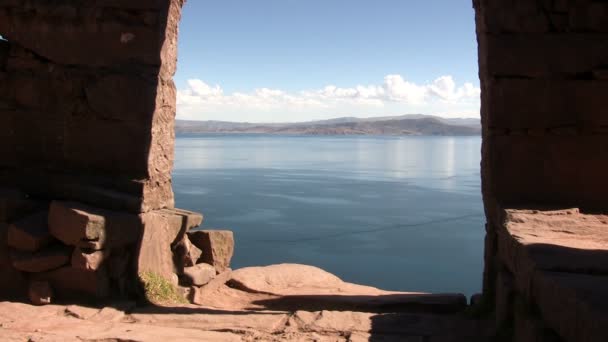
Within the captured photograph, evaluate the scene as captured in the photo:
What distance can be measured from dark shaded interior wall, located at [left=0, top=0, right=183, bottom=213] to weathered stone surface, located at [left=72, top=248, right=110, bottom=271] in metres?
0.66

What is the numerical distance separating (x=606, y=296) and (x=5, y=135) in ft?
18.0

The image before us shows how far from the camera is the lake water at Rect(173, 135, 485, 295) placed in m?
10.7

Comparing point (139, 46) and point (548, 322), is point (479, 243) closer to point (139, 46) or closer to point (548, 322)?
point (139, 46)

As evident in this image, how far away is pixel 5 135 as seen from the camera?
18.4 feet

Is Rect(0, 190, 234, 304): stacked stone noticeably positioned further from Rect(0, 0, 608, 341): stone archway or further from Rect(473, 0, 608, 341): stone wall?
Rect(473, 0, 608, 341): stone wall

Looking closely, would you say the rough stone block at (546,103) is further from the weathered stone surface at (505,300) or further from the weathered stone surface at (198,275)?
the weathered stone surface at (198,275)

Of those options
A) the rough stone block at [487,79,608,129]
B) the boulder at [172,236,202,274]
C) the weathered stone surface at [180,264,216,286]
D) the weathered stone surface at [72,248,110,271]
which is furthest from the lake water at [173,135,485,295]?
the weathered stone surface at [72,248,110,271]

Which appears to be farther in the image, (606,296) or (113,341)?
(113,341)

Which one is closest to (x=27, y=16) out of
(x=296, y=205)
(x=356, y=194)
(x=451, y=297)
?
(x=451, y=297)

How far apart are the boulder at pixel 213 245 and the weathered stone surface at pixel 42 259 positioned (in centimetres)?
209

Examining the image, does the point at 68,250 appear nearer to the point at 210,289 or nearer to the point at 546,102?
the point at 210,289

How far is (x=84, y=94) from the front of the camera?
547 cm

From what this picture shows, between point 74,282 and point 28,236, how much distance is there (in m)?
0.56

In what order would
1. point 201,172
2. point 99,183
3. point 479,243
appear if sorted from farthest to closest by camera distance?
point 201,172
point 479,243
point 99,183
